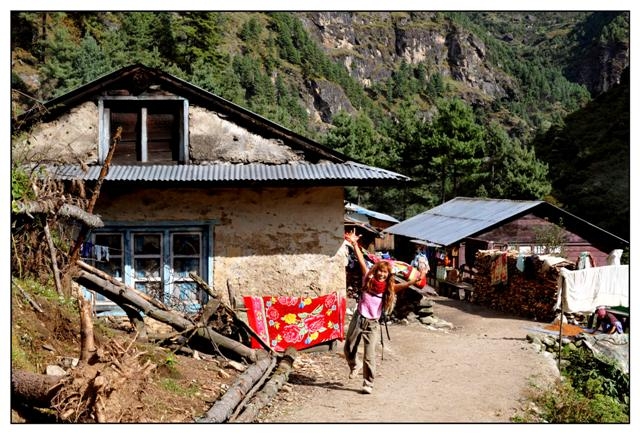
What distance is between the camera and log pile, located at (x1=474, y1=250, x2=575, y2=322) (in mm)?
17578

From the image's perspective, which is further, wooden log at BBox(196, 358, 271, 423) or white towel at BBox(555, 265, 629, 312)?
white towel at BBox(555, 265, 629, 312)

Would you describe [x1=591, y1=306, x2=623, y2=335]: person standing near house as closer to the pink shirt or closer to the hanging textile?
the hanging textile

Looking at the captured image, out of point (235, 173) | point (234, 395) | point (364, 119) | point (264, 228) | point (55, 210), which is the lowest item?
point (234, 395)

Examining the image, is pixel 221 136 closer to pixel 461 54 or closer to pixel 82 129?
pixel 82 129

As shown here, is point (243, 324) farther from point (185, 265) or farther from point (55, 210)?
point (55, 210)

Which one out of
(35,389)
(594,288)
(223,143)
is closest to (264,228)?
(223,143)

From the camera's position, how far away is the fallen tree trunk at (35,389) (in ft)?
18.7

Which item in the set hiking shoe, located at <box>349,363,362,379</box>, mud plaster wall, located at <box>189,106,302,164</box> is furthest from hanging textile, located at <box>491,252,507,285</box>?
hiking shoe, located at <box>349,363,362,379</box>

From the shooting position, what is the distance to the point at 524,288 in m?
18.5

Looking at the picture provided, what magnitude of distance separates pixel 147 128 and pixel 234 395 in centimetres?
603

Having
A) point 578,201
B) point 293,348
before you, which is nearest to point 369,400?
point 293,348

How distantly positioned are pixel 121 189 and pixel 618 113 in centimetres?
5715

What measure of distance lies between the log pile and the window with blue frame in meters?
10.1

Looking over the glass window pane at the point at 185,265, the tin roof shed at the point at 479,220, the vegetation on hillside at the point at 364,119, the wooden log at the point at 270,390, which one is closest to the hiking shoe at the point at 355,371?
the wooden log at the point at 270,390
